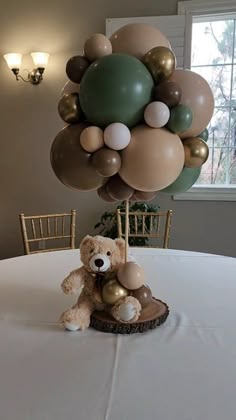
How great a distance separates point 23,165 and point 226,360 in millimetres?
2833

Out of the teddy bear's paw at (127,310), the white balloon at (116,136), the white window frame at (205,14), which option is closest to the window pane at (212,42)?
the white window frame at (205,14)

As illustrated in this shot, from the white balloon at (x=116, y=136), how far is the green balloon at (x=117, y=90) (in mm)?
23

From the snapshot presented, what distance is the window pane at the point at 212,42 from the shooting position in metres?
2.95

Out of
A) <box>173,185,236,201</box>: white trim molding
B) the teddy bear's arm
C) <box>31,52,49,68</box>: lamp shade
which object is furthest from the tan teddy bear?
<box>31,52,49,68</box>: lamp shade

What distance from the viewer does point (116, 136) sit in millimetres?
884

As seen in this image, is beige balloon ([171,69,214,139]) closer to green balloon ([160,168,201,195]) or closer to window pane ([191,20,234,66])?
green balloon ([160,168,201,195])

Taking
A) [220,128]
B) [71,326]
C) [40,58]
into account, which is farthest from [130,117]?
[40,58]

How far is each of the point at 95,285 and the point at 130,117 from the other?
511mm

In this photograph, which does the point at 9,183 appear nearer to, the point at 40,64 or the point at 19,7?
the point at 40,64

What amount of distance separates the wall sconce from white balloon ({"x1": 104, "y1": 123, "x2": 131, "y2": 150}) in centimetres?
249

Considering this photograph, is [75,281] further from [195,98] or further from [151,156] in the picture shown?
[195,98]

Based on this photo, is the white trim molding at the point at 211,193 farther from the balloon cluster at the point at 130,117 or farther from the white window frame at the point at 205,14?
the balloon cluster at the point at 130,117

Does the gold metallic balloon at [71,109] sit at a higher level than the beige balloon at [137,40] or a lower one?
lower

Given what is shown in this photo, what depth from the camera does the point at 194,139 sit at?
1.00 meters
